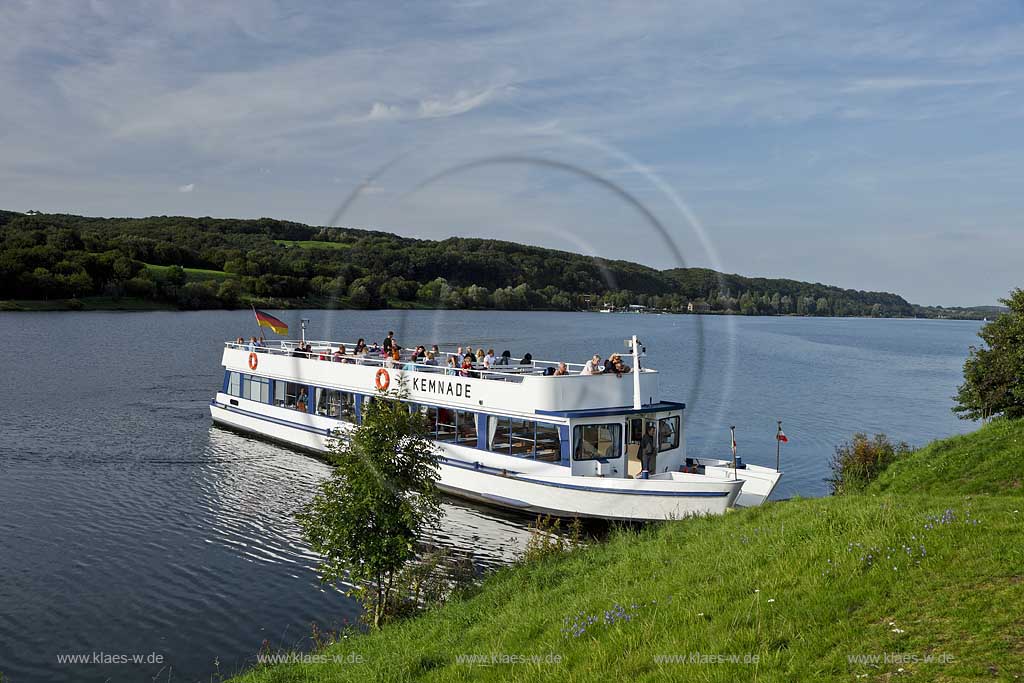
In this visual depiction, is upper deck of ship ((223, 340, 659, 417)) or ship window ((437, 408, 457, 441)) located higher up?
upper deck of ship ((223, 340, 659, 417))

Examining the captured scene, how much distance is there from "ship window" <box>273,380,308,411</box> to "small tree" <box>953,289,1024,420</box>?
26020 mm

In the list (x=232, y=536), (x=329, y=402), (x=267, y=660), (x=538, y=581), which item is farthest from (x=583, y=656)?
(x=329, y=402)

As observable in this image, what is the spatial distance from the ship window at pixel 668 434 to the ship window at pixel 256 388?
64.8 feet

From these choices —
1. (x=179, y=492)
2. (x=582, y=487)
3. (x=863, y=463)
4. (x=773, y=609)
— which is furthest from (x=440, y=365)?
(x=773, y=609)

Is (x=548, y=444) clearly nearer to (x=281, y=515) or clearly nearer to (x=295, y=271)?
(x=281, y=515)

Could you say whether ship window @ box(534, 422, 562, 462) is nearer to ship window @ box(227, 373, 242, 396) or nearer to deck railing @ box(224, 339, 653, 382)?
deck railing @ box(224, 339, 653, 382)

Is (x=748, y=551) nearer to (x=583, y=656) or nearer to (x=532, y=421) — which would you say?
(x=583, y=656)

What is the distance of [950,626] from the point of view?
25.4 feet

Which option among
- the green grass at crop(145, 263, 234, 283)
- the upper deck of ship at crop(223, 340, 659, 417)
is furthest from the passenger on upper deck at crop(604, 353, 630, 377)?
the green grass at crop(145, 263, 234, 283)

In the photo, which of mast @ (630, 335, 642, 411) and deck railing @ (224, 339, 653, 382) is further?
deck railing @ (224, 339, 653, 382)

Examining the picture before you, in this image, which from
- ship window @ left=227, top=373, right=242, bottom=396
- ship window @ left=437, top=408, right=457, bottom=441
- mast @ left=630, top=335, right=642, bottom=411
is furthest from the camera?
ship window @ left=227, top=373, right=242, bottom=396

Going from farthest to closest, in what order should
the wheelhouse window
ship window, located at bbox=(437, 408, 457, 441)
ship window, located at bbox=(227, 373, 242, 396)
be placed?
ship window, located at bbox=(227, 373, 242, 396) → ship window, located at bbox=(437, 408, 457, 441) → the wheelhouse window

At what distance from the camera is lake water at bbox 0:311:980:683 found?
1614 cm

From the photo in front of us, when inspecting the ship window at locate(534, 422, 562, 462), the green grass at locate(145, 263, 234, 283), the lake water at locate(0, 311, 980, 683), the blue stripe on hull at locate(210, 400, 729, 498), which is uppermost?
the green grass at locate(145, 263, 234, 283)
